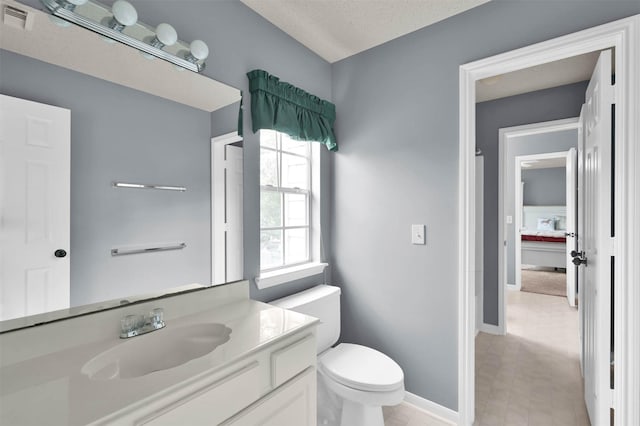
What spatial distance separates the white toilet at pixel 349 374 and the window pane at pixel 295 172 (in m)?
0.77

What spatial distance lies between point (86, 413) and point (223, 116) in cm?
126

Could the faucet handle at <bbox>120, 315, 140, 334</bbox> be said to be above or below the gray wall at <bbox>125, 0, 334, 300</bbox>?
below

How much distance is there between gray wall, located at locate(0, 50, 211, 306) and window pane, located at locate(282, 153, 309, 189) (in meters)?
0.67

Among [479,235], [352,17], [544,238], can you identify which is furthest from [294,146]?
[544,238]

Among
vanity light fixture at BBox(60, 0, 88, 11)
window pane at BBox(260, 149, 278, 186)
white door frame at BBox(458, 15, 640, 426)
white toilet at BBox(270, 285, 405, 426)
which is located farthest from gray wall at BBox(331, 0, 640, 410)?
vanity light fixture at BBox(60, 0, 88, 11)

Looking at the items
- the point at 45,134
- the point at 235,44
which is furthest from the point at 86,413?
the point at 235,44

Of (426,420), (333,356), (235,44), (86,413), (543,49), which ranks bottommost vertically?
(426,420)

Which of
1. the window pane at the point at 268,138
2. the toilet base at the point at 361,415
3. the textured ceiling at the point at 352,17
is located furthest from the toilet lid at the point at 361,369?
the textured ceiling at the point at 352,17

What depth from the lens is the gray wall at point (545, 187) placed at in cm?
646

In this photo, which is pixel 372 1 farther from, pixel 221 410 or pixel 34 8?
pixel 221 410

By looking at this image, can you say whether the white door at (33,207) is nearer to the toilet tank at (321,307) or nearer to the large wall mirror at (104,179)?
the large wall mirror at (104,179)

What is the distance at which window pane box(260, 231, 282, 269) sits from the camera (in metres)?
1.80

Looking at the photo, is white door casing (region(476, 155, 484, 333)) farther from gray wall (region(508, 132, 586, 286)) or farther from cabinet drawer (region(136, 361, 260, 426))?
cabinet drawer (region(136, 361, 260, 426))

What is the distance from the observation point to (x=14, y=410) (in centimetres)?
A: 65
